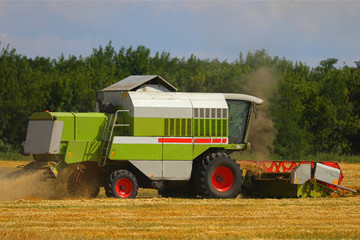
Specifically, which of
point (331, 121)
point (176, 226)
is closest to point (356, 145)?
point (331, 121)

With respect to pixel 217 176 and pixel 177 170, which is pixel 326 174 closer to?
pixel 217 176

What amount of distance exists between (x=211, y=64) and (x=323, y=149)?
36110mm

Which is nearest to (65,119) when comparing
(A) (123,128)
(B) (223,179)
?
(A) (123,128)

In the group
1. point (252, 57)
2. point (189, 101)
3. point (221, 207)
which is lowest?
point (221, 207)

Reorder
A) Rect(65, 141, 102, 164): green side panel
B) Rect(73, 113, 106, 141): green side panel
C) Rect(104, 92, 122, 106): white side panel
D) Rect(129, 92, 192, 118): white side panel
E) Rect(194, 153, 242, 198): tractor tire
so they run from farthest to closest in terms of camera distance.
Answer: Rect(104, 92, 122, 106): white side panel < Rect(194, 153, 242, 198): tractor tire < Rect(129, 92, 192, 118): white side panel < Rect(73, 113, 106, 141): green side panel < Rect(65, 141, 102, 164): green side panel

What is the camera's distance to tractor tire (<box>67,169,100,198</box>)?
16109 mm

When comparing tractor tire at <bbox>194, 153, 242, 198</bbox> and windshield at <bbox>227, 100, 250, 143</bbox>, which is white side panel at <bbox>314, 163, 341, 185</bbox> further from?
windshield at <bbox>227, 100, 250, 143</bbox>

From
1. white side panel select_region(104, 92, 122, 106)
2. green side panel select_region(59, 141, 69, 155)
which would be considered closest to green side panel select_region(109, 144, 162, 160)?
green side panel select_region(59, 141, 69, 155)

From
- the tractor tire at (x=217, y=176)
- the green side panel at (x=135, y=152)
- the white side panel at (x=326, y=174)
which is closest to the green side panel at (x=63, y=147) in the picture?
the green side panel at (x=135, y=152)

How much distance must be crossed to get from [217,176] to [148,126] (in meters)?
2.42

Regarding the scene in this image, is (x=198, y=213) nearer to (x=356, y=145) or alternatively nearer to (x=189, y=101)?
(x=189, y=101)

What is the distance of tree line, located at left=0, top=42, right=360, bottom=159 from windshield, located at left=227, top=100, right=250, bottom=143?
19.0 meters

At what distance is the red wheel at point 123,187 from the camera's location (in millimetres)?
15727

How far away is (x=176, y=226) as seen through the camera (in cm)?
1144
